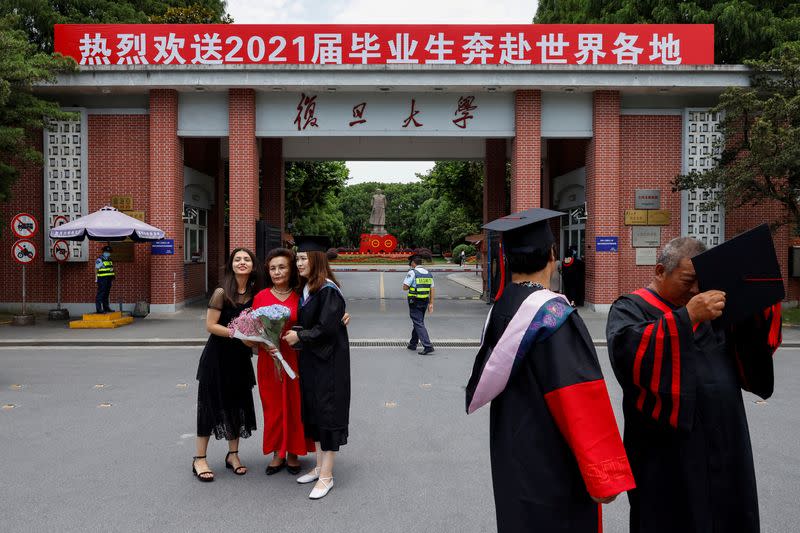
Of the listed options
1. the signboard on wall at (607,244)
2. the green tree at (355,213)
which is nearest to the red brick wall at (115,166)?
the signboard on wall at (607,244)

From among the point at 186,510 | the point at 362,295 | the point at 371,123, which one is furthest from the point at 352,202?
the point at 186,510

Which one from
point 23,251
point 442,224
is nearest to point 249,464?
point 23,251

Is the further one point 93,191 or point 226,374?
point 93,191

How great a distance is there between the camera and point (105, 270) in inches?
599

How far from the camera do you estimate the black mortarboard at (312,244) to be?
5055 millimetres

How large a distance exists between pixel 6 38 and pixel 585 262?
47.4 feet

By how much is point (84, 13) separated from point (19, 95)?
592 inches

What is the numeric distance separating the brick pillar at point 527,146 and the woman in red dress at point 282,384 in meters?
12.4

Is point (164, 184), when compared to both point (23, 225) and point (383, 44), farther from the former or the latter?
point (383, 44)

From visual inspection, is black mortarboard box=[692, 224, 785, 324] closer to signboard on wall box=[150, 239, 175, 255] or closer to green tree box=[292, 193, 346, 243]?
signboard on wall box=[150, 239, 175, 255]

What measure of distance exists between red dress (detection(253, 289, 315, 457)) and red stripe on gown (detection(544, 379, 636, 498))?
9.58ft

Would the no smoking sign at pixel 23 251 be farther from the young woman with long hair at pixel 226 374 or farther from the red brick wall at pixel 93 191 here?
the young woman with long hair at pixel 226 374

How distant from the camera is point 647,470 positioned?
276 cm

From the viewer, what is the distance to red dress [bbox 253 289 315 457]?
16.5 ft
